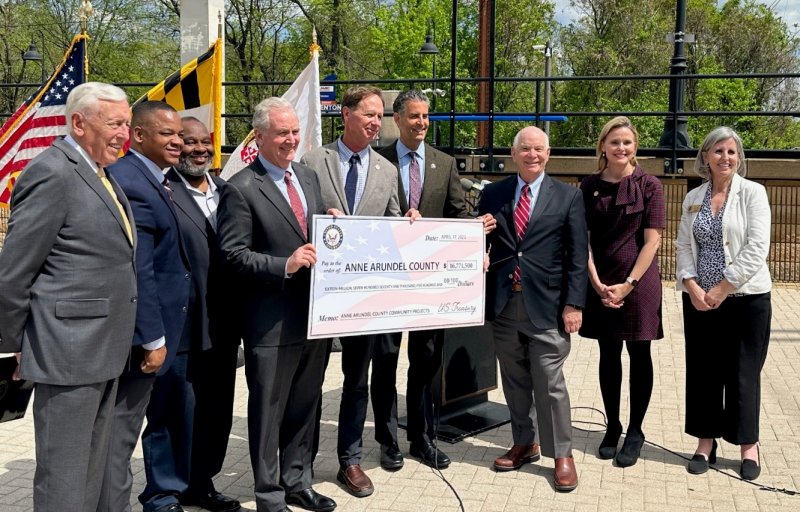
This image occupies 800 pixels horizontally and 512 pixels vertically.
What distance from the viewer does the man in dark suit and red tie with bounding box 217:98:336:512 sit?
→ 4.16 m

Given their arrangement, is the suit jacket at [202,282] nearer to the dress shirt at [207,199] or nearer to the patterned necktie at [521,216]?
the dress shirt at [207,199]

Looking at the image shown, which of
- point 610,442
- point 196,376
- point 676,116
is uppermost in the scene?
point 676,116

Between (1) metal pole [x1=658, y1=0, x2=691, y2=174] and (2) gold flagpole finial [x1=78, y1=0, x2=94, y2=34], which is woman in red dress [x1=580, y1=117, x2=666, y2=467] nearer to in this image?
(2) gold flagpole finial [x1=78, y1=0, x2=94, y2=34]

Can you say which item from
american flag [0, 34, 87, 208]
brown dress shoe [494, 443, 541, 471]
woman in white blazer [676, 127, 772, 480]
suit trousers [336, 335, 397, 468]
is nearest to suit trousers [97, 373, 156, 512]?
suit trousers [336, 335, 397, 468]

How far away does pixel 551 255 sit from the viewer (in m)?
5.06

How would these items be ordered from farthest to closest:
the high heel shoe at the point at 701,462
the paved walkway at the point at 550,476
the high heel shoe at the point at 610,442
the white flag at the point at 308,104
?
the white flag at the point at 308,104
the high heel shoe at the point at 610,442
the high heel shoe at the point at 701,462
the paved walkway at the point at 550,476

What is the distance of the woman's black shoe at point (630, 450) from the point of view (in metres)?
5.38

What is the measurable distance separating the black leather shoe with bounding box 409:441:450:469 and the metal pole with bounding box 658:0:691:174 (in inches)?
324

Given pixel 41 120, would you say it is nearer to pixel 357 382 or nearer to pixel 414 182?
pixel 414 182

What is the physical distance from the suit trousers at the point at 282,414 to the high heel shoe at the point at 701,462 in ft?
7.73

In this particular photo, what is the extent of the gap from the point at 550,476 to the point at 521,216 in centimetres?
160

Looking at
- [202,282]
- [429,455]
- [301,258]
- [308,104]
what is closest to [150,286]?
[202,282]

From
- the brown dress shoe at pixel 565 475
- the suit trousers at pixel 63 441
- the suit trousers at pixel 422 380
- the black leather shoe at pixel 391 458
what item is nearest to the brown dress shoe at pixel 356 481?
the black leather shoe at pixel 391 458

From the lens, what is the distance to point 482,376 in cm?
630
